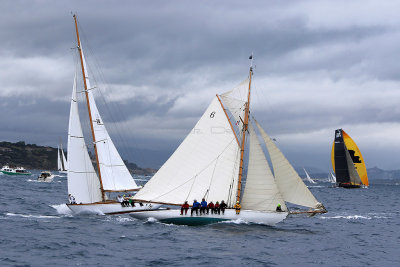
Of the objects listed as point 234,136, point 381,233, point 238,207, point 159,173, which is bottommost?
point 381,233

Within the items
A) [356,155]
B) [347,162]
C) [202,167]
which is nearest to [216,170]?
[202,167]

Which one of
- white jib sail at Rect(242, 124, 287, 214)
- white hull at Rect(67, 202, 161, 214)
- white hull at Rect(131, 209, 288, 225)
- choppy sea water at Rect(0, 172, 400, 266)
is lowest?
choppy sea water at Rect(0, 172, 400, 266)

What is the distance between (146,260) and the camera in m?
29.3

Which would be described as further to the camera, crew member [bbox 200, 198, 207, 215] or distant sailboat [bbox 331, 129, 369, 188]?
distant sailboat [bbox 331, 129, 369, 188]

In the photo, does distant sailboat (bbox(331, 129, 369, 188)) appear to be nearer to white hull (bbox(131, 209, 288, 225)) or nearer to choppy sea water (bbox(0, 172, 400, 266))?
choppy sea water (bbox(0, 172, 400, 266))

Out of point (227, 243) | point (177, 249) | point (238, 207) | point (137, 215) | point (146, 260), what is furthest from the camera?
point (137, 215)

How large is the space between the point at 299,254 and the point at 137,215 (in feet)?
61.6

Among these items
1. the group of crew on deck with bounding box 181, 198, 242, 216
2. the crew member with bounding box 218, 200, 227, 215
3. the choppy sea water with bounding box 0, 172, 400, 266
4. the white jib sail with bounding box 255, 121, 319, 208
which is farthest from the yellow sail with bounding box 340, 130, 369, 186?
the group of crew on deck with bounding box 181, 198, 242, 216

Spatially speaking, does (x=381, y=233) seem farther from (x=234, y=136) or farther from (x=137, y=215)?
(x=137, y=215)

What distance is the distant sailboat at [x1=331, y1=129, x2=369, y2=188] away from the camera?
15038 centimetres

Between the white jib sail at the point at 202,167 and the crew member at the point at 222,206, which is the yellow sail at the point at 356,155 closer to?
the white jib sail at the point at 202,167

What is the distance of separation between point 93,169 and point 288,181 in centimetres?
2138

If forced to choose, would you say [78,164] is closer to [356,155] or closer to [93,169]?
[93,169]

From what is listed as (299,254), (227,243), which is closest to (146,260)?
(227,243)
